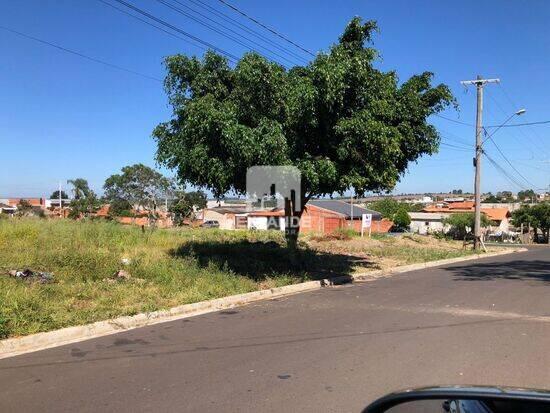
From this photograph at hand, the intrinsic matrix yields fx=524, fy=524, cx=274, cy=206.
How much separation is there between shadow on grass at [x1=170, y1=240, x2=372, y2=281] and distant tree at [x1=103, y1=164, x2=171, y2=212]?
6626 cm

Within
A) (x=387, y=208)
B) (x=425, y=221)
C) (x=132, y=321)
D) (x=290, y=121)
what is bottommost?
(x=132, y=321)

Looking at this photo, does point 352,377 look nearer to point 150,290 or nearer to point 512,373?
point 512,373

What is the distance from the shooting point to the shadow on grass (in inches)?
597

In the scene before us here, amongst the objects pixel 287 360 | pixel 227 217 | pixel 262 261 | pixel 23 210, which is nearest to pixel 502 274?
pixel 262 261

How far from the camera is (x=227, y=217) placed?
284 feet

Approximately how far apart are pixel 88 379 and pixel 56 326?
269cm

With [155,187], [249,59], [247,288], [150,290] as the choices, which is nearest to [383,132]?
[249,59]

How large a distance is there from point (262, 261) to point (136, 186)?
74362mm

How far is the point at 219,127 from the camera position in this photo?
12.2m

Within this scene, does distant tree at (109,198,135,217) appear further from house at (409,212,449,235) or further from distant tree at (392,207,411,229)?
house at (409,212,449,235)

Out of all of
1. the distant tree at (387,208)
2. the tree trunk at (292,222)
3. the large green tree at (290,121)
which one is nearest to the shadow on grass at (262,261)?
the tree trunk at (292,222)

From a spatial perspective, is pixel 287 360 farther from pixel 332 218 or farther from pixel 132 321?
pixel 332 218

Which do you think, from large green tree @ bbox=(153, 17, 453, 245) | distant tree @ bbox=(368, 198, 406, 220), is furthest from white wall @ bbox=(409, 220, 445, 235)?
large green tree @ bbox=(153, 17, 453, 245)

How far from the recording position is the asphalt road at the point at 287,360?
5.25 meters
